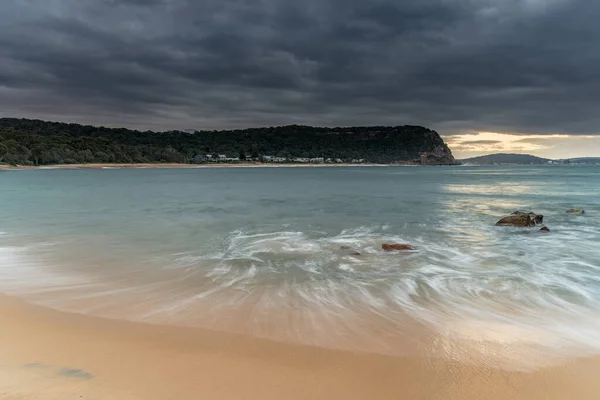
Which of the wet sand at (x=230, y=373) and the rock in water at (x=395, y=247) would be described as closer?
the wet sand at (x=230, y=373)

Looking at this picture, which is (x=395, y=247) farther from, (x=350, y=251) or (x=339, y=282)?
(x=339, y=282)

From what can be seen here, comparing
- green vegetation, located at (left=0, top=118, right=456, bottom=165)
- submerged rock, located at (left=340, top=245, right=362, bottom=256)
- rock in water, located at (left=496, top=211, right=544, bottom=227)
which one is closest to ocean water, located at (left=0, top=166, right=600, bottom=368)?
submerged rock, located at (left=340, top=245, right=362, bottom=256)

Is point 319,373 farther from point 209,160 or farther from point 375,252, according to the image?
point 209,160

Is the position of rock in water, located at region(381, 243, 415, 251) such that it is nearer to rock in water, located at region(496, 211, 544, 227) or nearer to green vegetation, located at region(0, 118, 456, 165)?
rock in water, located at region(496, 211, 544, 227)

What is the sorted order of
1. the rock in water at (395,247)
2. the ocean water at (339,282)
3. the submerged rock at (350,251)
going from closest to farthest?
1. the ocean water at (339,282)
2. the submerged rock at (350,251)
3. the rock in water at (395,247)

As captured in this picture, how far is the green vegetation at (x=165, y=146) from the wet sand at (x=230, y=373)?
9793 cm

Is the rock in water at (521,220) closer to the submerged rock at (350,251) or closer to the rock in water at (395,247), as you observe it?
the rock in water at (395,247)

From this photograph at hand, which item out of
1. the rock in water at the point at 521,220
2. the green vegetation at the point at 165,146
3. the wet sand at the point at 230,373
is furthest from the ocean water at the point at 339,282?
the green vegetation at the point at 165,146

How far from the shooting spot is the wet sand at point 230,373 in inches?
129

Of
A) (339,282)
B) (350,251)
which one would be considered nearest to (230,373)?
(339,282)

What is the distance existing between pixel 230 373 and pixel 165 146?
148 meters

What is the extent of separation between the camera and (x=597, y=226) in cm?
1443

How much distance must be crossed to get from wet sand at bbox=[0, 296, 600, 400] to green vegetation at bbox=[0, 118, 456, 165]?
3856 inches

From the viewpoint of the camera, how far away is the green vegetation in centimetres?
9606
